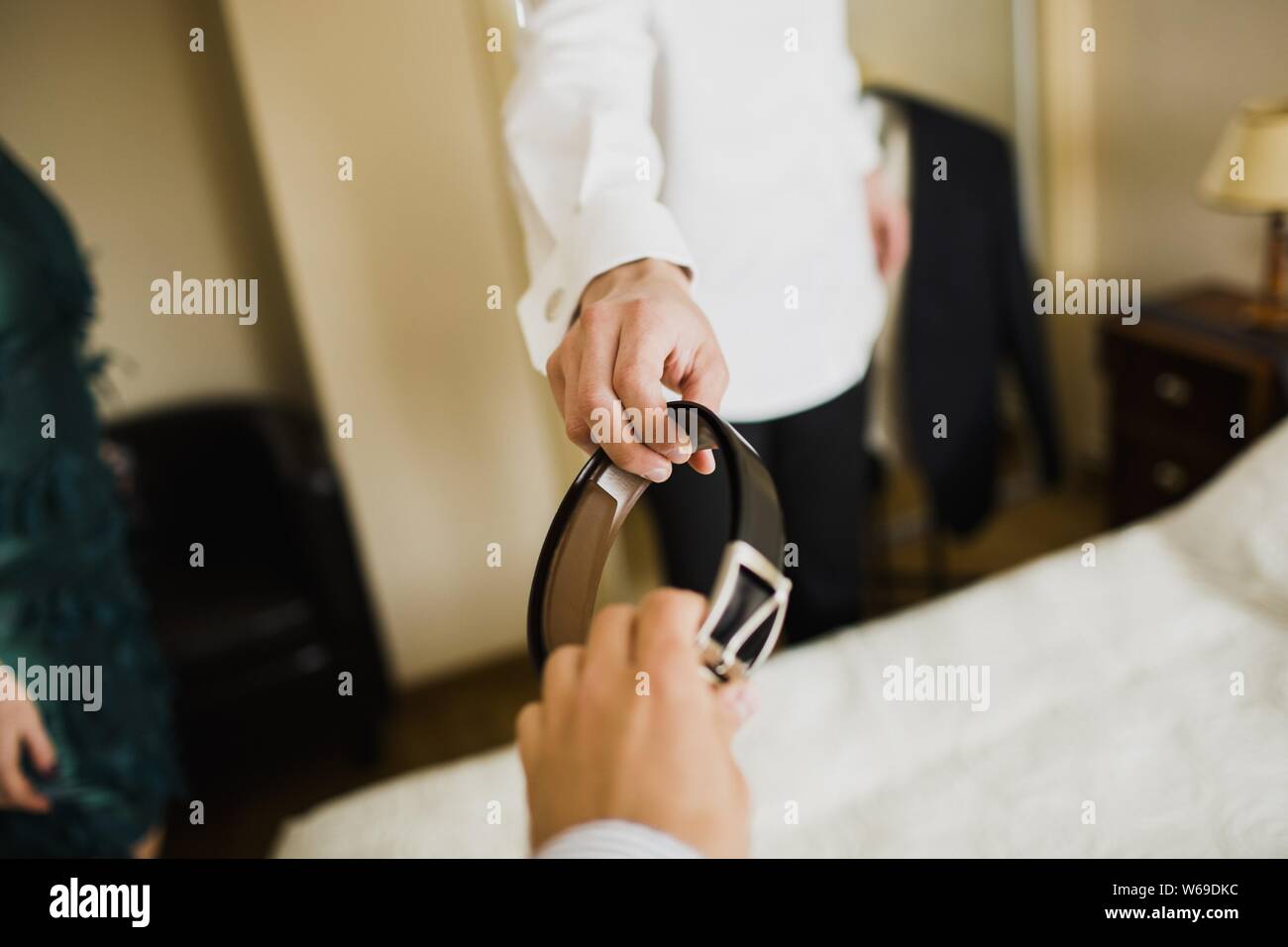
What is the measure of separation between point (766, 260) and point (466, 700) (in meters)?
1.21

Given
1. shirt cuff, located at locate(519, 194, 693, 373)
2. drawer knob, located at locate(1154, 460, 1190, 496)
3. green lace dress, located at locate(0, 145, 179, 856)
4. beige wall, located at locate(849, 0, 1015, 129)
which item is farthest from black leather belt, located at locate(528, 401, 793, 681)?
drawer knob, located at locate(1154, 460, 1190, 496)

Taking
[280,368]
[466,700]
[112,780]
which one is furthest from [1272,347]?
[280,368]

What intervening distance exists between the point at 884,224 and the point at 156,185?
1401mm

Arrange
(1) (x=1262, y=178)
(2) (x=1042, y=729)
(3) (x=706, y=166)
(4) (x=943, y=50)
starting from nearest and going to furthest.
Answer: (3) (x=706, y=166) → (2) (x=1042, y=729) → (1) (x=1262, y=178) → (4) (x=943, y=50)

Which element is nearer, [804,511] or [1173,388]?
[804,511]

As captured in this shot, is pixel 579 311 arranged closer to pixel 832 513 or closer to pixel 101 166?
pixel 832 513

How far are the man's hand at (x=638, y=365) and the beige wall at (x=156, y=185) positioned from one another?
4.27 ft

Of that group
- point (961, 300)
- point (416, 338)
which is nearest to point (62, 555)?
point (416, 338)

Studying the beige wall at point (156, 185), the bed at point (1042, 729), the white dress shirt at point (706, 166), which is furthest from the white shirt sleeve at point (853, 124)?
the beige wall at point (156, 185)

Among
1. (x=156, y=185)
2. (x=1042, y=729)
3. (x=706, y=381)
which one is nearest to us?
→ (x=706, y=381)

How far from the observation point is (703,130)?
1.85 ft

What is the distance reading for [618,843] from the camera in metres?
0.32

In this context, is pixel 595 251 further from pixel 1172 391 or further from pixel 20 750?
pixel 1172 391

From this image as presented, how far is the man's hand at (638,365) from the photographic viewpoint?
401mm
